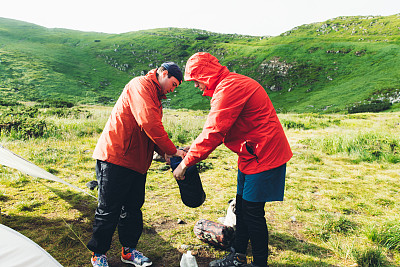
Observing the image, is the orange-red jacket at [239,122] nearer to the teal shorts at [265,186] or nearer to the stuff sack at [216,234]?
the teal shorts at [265,186]

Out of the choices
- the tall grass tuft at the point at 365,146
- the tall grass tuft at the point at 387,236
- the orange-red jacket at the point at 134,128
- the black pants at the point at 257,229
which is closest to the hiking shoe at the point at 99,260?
the orange-red jacket at the point at 134,128

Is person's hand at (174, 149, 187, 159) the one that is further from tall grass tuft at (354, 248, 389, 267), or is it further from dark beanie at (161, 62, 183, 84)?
tall grass tuft at (354, 248, 389, 267)

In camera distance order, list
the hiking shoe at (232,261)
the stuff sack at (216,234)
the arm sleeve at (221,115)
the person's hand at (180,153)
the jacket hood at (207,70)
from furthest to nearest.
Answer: the stuff sack at (216,234)
the hiking shoe at (232,261)
the person's hand at (180,153)
the jacket hood at (207,70)
the arm sleeve at (221,115)

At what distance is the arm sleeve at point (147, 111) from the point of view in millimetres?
2676

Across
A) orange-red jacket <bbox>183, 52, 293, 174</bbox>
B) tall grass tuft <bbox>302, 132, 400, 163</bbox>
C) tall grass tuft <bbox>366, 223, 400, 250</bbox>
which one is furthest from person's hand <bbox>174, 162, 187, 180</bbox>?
tall grass tuft <bbox>302, 132, 400, 163</bbox>

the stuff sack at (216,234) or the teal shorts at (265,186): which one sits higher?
the teal shorts at (265,186)

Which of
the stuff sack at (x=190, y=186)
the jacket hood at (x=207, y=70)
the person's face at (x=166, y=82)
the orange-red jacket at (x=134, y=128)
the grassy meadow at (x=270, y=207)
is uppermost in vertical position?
the jacket hood at (x=207, y=70)

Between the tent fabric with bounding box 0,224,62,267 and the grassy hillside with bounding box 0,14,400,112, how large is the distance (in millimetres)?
33079

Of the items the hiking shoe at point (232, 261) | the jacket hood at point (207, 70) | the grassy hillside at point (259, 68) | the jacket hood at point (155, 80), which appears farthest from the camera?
the grassy hillside at point (259, 68)

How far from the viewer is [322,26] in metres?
97.6

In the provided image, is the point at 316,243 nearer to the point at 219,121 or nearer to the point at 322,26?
the point at 219,121

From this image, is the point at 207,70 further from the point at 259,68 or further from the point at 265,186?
the point at 259,68

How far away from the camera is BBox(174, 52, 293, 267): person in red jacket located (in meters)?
2.64

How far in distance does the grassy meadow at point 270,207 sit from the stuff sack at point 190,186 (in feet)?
2.95
